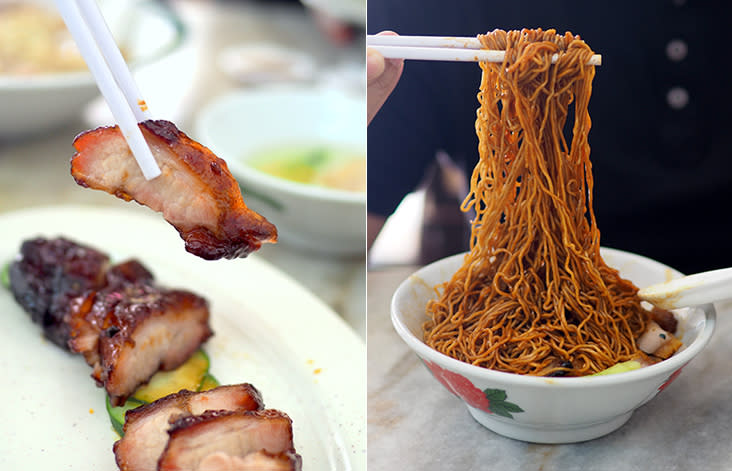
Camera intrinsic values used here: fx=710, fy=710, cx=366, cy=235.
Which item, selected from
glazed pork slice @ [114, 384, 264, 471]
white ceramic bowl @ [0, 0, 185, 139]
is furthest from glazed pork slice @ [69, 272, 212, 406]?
white ceramic bowl @ [0, 0, 185, 139]

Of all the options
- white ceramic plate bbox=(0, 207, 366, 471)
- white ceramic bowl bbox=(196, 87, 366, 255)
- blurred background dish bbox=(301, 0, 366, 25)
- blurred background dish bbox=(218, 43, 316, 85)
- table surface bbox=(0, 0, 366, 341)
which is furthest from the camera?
blurred background dish bbox=(218, 43, 316, 85)

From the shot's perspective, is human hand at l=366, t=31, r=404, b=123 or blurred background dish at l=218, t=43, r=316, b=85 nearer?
human hand at l=366, t=31, r=404, b=123

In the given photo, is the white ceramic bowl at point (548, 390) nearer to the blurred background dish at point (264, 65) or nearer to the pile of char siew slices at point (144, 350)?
the pile of char siew slices at point (144, 350)

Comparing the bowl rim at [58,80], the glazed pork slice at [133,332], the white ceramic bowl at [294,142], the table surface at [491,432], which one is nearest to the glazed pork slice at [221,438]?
the table surface at [491,432]

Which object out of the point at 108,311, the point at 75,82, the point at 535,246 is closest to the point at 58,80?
the point at 75,82

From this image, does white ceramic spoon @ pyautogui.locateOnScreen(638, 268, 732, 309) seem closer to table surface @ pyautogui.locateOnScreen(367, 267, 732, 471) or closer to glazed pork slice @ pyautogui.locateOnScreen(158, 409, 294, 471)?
table surface @ pyautogui.locateOnScreen(367, 267, 732, 471)
